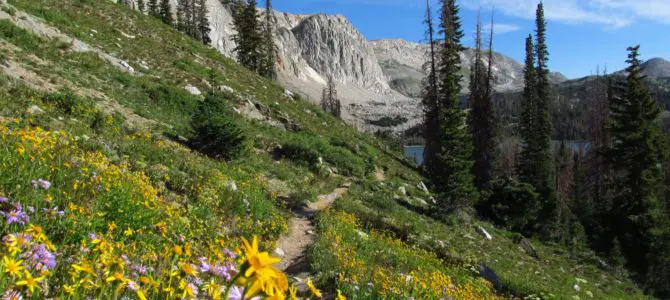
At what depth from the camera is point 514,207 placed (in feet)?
75.9

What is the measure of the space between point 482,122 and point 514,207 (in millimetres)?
12546

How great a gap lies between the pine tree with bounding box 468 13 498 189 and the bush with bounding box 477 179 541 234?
7.72 meters

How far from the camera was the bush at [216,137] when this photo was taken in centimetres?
1213

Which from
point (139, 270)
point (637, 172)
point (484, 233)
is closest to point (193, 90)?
point (484, 233)

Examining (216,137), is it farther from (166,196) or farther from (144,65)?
(144,65)

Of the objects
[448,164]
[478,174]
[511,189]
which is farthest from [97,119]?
[478,174]

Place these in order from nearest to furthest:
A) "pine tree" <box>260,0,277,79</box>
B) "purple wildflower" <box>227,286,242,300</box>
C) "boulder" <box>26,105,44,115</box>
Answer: "purple wildflower" <box>227,286,242,300</box>, "boulder" <box>26,105,44,115</box>, "pine tree" <box>260,0,277,79</box>

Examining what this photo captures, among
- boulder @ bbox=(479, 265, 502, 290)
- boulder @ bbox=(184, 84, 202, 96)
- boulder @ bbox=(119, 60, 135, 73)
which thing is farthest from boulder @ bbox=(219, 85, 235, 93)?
boulder @ bbox=(479, 265, 502, 290)

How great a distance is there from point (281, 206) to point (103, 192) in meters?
5.65

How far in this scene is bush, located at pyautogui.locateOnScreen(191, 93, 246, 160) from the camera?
12.1 metres

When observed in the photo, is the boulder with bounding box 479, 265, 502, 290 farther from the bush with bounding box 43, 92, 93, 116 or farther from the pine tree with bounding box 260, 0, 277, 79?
the pine tree with bounding box 260, 0, 277, 79

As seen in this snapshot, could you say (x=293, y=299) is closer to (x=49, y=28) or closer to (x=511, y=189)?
(x=49, y=28)

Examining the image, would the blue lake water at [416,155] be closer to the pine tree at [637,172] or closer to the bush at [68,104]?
the pine tree at [637,172]

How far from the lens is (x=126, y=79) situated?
15.4 meters
